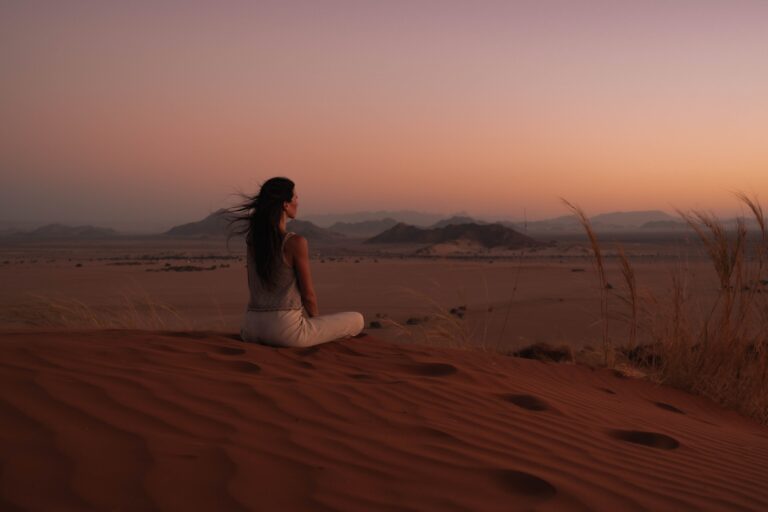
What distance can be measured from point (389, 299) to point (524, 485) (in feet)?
43.8

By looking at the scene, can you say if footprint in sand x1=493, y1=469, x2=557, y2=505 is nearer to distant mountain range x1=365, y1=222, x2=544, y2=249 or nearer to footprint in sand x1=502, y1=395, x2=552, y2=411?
footprint in sand x1=502, y1=395, x2=552, y2=411

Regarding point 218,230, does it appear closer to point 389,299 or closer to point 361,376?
point 389,299

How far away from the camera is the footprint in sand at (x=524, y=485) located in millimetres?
2330

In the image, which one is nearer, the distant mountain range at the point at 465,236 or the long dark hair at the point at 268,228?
the long dark hair at the point at 268,228

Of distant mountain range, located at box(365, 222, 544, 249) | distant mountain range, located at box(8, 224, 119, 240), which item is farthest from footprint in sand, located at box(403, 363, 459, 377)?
distant mountain range, located at box(8, 224, 119, 240)

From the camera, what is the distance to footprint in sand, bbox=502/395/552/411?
3.75 m

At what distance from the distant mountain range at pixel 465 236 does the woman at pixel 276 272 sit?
41.4m

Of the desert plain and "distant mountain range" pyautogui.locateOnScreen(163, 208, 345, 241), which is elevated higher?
Result: "distant mountain range" pyautogui.locateOnScreen(163, 208, 345, 241)

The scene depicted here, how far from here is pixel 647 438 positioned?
3461 millimetres

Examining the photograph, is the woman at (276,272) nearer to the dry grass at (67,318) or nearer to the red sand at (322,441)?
the red sand at (322,441)

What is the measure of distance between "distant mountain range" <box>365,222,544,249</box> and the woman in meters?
41.4


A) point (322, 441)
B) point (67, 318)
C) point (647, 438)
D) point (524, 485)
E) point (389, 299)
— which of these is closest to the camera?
point (524, 485)

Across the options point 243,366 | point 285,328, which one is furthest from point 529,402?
point 285,328

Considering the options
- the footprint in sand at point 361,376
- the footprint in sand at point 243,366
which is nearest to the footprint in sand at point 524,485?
the footprint in sand at point 361,376
